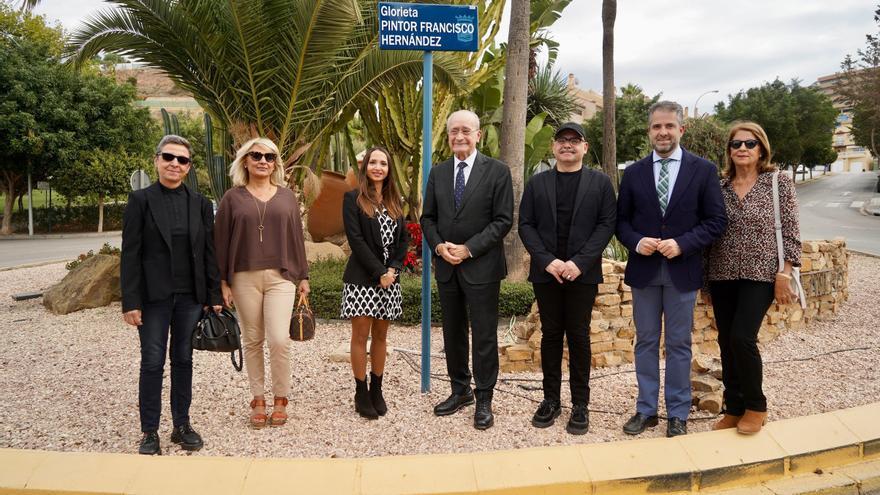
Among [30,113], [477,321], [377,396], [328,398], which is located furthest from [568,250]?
[30,113]

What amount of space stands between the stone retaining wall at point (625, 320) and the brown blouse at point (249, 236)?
2.39m

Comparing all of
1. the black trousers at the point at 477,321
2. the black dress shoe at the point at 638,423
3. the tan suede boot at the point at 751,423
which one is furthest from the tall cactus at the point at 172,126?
the tan suede boot at the point at 751,423

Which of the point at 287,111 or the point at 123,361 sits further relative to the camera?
the point at 287,111

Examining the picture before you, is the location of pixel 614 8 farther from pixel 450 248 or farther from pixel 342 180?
pixel 450 248

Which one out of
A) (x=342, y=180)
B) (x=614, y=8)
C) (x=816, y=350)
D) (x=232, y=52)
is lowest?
(x=816, y=350)

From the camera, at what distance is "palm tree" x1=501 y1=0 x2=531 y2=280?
837 centimetres

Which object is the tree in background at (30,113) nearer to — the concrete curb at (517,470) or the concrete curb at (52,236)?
the concrete curb at (52,236)

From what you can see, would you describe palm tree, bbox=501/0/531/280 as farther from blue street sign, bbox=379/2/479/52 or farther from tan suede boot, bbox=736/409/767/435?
tan suede boot, bbox=736/409/767/435

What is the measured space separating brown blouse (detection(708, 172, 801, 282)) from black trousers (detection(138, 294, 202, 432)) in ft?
10.6

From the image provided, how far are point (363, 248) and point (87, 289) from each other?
627 centimetres

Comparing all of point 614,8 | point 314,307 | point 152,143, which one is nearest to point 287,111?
point 314,307

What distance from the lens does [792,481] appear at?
3.31 meters

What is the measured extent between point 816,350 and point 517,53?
5.00m

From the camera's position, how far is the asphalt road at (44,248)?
1704cm
